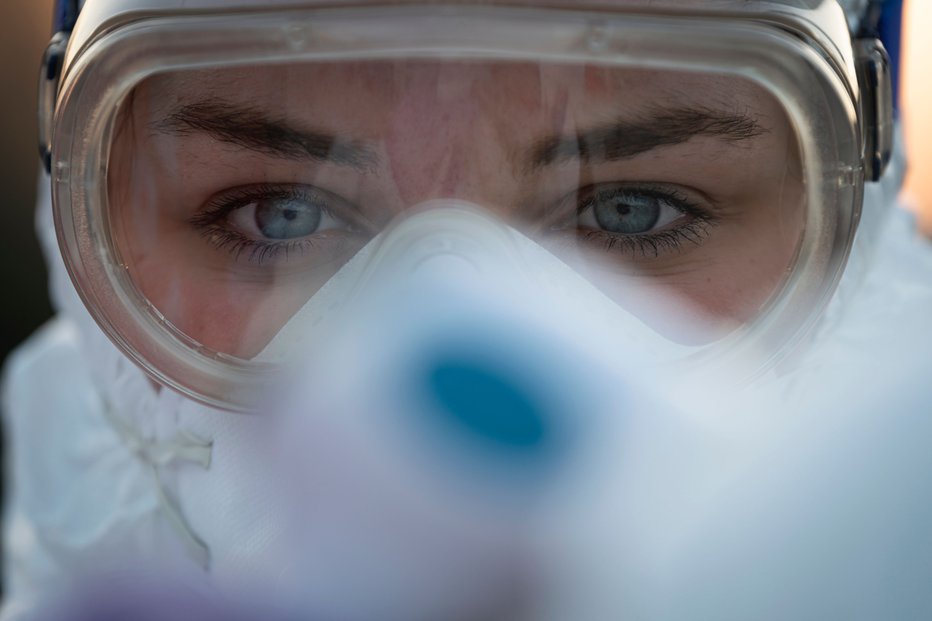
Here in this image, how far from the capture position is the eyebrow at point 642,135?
33.5 inches

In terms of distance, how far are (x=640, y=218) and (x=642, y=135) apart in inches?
3.4

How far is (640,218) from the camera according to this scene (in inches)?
36.6

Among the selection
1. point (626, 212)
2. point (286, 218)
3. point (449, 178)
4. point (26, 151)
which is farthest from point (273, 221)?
point (26, 151)

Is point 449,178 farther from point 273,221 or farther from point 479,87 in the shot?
point 273,221

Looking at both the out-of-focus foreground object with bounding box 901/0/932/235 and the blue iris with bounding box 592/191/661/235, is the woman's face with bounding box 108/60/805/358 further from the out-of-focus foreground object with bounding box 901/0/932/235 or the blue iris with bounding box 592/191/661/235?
the out-of-focus foreground object with bounding box 901/0/932/235

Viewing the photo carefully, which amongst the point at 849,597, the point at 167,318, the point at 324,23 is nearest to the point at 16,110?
the point at 167,318

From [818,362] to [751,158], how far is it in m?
0.24

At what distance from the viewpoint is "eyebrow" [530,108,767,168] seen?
2.79ft

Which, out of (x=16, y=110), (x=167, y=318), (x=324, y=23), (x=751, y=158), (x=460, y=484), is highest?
(x=16, y=110)

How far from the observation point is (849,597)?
32.4 inches

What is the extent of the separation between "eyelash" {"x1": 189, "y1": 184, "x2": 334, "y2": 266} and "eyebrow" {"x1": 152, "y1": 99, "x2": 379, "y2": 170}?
0.04m

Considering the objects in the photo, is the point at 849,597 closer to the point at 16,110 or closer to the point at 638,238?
the point at 638,238

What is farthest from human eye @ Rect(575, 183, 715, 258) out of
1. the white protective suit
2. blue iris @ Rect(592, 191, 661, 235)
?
the white protective suit

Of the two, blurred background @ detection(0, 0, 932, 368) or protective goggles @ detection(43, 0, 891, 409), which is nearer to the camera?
protective goggles @ detection(43, 0, 891, 409)
